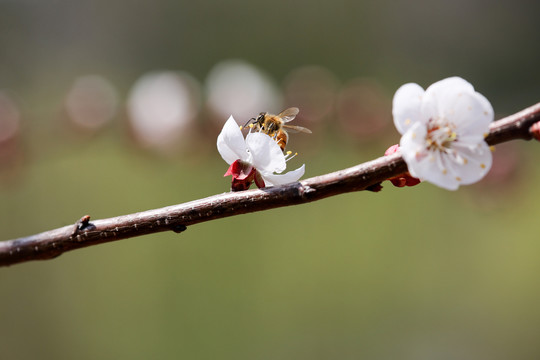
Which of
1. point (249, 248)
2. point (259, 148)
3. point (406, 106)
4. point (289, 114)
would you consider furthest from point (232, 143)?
point (249, 248)

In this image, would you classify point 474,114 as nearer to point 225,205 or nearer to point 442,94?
point 442,94

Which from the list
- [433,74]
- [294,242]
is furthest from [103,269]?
[433,74]

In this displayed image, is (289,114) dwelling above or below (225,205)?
above

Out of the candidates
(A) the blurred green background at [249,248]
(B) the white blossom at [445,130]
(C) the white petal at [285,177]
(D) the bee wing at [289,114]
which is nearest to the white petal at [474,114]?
(B) the white blossom at [445,130]

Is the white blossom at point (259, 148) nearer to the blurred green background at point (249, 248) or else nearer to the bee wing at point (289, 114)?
the bee wing at point (289, 114)

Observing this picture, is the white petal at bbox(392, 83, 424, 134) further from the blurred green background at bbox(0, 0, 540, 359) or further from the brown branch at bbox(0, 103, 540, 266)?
the blurred green background at bbox(0, 0, 540, 359)

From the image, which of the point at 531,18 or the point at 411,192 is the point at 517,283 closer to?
the point at 411,192
